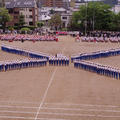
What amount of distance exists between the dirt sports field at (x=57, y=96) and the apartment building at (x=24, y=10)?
56508 mm

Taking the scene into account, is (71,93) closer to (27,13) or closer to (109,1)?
(27,13)

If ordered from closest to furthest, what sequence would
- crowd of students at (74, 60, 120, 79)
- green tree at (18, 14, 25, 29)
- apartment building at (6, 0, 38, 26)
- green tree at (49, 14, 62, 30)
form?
1. crowd of students at (74, 60, 120, 79)
2. green tree at (18, 14, 25, 29)
3. apartment building at (6, 0, 38, 26)
4. green tree at (49, 14, 62, 30)

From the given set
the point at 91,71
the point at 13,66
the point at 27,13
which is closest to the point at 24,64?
the point at 13,66

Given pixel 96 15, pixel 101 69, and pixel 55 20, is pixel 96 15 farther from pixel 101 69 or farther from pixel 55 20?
pixel 101 69

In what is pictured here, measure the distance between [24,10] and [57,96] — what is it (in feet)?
212

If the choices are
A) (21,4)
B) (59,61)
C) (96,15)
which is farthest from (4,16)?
(59,61)

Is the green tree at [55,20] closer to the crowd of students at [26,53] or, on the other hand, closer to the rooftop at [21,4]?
the rooftop at [21,4]

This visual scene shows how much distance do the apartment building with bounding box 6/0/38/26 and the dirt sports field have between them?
56508mm

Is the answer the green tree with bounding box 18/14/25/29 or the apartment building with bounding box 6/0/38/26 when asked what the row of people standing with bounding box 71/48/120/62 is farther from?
the apartment building with bounding box 6/0/38/26

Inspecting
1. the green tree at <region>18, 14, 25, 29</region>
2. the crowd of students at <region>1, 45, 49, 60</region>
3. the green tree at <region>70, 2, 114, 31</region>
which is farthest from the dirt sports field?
the green tree at <region>18, 14, 25, 29</region>

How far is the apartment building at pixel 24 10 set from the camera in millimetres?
77375

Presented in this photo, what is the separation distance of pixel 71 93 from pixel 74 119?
173 inches

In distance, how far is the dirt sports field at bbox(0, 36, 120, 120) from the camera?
1377cm

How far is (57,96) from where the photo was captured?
1681cm
